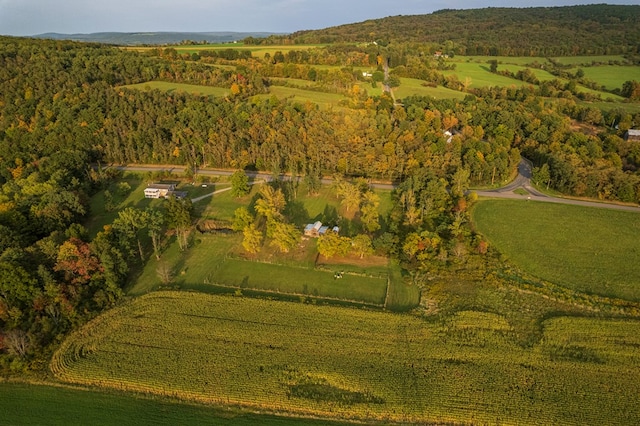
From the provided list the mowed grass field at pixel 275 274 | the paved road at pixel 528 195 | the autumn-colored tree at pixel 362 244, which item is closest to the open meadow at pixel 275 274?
the mowed grass field at pixel 275 274

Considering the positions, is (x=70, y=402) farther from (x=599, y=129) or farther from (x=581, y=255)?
(x=599, y=129)

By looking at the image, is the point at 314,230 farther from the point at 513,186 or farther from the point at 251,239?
the point at 513,186

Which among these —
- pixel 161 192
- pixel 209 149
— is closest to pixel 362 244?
pixel 161 192

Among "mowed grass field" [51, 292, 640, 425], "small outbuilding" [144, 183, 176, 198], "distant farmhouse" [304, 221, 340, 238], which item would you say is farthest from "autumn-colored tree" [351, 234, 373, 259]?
"small outbuilding" [144, 183, 176, 198]

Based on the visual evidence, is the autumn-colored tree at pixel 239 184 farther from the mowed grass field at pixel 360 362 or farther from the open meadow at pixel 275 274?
the mowed grass field at pixel 360 362

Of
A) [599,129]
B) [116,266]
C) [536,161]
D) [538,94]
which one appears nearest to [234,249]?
[116,266]
